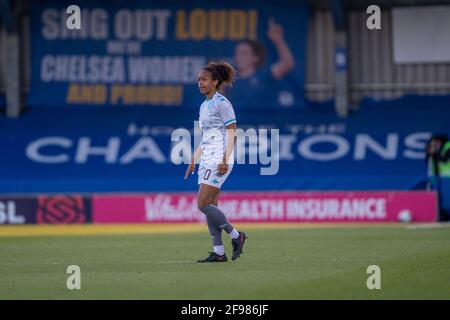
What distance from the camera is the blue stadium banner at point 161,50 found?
32.3m

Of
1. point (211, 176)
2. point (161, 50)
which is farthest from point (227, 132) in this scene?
point (161, 50)

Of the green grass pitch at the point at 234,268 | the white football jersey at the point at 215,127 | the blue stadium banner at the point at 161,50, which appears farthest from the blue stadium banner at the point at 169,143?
the white football jersey at the point at 215,127

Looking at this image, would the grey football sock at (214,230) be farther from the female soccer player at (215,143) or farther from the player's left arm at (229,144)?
the player's left arm at (229,144)

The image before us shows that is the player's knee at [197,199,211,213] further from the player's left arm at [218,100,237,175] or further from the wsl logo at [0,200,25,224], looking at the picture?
the wsl logo at [0,200,25,224]

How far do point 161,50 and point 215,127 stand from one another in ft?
67.1

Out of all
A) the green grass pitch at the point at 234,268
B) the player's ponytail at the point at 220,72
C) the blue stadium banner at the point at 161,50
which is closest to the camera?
the green grass pitch at the point at 234,268

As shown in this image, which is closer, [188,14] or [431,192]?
[431,192]

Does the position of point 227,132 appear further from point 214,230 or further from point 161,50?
point 161,50

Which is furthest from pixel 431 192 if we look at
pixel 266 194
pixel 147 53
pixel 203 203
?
pixel 203 203

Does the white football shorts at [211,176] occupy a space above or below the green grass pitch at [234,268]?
above

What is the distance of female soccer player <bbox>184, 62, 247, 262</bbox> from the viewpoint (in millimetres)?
12156

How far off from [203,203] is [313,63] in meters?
21.2

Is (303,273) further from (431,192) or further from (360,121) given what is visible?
(360,121)
